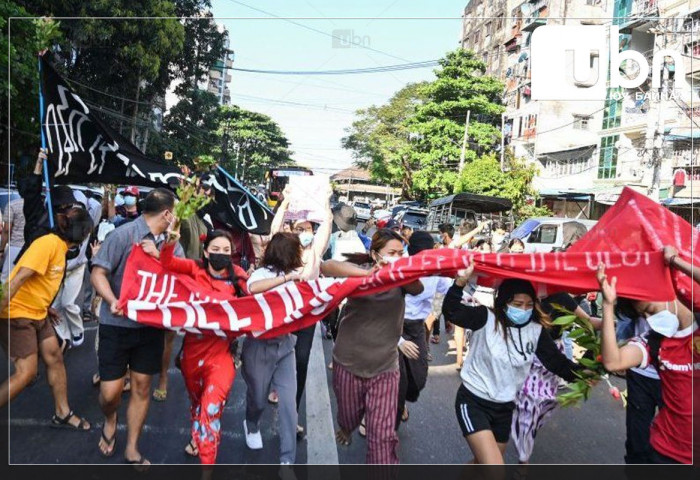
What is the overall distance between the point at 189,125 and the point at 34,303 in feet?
92.0

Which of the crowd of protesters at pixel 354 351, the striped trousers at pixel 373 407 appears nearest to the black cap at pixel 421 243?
the crowd of protesters at pixel 354 351

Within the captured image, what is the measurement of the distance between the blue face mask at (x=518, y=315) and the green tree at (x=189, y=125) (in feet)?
87.1

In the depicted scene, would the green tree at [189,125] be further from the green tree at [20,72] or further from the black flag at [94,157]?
the black flag at [94,157]

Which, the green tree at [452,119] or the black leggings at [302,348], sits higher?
the green tree at [452,119]

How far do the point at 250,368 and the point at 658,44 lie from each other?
84.2ft

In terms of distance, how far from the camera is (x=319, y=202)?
5.13 metres

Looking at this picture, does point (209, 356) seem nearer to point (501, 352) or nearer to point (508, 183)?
point (501, 352)

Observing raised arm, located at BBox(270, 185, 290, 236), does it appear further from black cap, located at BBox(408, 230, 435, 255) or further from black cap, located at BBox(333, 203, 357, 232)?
black cap, located at BBox(333, 203, 357, 232)

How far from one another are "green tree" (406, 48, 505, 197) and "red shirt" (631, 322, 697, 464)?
3058cm

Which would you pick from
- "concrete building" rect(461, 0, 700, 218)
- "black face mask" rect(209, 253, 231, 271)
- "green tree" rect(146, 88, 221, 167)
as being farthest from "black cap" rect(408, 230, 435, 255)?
"green tree" rect(146, 88, 221, 167)

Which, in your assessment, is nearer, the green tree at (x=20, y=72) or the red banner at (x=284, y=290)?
the red banner at (x=284, y=290)

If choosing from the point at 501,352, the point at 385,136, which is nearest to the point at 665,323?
the point at 501,352

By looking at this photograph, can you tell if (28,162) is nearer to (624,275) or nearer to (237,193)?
(237,193)

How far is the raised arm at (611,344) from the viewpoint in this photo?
115 inches
